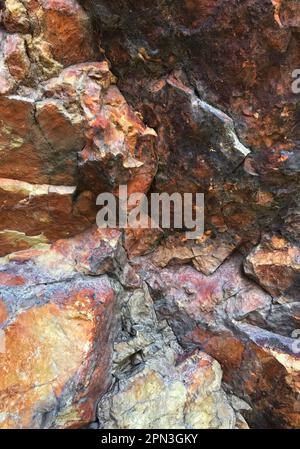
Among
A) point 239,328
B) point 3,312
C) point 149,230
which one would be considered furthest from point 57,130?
point 239,328

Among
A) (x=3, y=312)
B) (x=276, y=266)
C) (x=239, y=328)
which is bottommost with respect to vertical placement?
(x=239, y=328)

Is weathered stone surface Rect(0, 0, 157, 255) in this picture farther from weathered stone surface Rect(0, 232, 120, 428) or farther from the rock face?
weathered stone surface Rect(0, 232, 120, 428)

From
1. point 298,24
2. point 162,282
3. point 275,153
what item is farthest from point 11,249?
point 298,24

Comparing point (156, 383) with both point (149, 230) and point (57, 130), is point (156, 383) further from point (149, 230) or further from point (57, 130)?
point (57, 130)

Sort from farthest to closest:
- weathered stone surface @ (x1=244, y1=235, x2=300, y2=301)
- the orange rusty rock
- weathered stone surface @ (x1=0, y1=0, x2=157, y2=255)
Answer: weathered stone surface @ (x1=244, y1=235, x2=300, y2=301)
the orange rusty rock
weathered stone surface @ (x1=0, y1=0, x2=157, y2=255)

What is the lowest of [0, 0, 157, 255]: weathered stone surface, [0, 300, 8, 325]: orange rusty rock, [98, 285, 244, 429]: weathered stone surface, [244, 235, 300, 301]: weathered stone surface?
[98, 285, 244, 429]: weathered stone surface

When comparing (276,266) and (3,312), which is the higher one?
(276,266)

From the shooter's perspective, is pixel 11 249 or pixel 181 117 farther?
pixel 11 249

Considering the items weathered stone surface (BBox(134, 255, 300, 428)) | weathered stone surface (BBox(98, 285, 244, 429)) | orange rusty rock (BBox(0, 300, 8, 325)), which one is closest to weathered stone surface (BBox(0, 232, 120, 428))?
orange rusty rock (BBox(0, 300, 8, 325))

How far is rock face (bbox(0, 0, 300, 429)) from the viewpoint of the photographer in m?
2.16

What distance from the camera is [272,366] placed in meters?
2.57

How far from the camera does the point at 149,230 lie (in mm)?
2828
